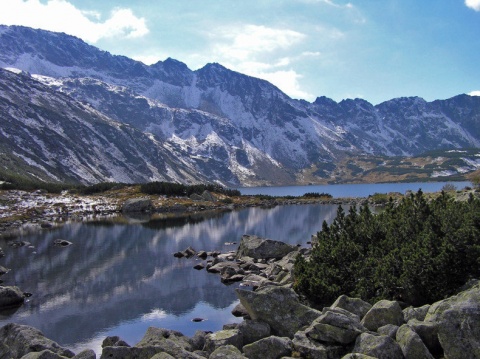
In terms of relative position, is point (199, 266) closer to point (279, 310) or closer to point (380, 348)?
point (279, 310)

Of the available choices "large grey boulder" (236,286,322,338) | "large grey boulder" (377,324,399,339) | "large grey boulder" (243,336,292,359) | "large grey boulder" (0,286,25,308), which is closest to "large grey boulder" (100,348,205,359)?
"large grey boulder" (243,336,292,359)

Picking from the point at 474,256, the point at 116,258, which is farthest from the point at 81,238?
the point at 474,256

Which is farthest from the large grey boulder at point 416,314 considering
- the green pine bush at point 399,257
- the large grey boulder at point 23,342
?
the large grey boulder at point 23,342

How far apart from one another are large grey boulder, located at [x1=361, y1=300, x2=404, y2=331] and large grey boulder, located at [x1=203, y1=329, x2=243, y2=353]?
7.35m

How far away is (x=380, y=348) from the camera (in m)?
19.2

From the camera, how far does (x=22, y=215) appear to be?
401 feet

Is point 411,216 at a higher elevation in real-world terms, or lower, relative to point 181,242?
higher

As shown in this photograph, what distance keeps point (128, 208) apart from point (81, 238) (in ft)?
194

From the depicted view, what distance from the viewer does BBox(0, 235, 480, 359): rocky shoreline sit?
61.1 feet

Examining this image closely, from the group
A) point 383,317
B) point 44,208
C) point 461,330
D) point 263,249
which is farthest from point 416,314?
point 44,208

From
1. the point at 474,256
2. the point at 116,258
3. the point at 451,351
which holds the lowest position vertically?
the point at 116,258

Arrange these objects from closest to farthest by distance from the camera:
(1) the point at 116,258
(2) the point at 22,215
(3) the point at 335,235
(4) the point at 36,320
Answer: (4) the point at 36,320
(3) the point at 335,235
(1) the point at 116,258
(2) the point at 22,215

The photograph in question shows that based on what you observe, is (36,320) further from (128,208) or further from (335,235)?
(128,208)

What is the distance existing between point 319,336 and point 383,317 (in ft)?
13.2
